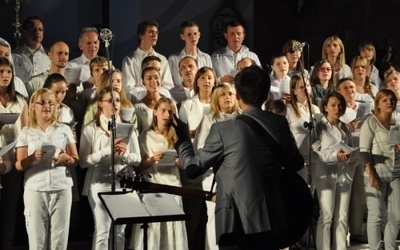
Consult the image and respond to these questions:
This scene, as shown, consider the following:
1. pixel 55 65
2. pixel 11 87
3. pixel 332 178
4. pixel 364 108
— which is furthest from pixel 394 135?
pixel 11 87

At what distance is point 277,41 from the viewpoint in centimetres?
1256

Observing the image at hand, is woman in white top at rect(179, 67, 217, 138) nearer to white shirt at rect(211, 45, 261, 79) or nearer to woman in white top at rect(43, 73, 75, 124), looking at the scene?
woman in white top at rect(43, 73, 75, 124)

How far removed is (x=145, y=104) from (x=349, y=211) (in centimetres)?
242

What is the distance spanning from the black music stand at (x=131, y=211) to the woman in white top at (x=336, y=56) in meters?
4.58

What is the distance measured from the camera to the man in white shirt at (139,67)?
843 centimetres

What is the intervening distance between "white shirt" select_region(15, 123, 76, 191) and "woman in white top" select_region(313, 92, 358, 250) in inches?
93.2

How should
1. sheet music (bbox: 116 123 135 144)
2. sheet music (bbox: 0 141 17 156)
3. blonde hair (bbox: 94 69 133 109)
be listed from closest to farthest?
1. sheet music (bbox: 0 141 17 156)
2. sheet music (bbox: 116 123 135 144)
3. blonde hair (bbox: 94 69 133 109)

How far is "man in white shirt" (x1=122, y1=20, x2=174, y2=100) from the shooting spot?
843 centimetres

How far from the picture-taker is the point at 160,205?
5.41m

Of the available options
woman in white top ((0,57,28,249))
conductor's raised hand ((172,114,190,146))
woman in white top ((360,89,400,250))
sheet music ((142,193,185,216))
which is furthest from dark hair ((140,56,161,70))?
conductor's raised hand ((172,114,190,146))

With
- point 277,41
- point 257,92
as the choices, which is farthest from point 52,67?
point 277,41

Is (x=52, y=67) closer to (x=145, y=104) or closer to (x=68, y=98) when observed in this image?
(x=68, y=98)

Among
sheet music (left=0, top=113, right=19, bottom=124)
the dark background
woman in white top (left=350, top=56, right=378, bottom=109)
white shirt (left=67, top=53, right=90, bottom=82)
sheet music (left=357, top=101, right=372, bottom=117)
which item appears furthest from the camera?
the dark background

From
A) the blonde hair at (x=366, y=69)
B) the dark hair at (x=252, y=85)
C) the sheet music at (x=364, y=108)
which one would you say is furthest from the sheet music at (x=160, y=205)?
the blonde hair at (x=366, y=69)
